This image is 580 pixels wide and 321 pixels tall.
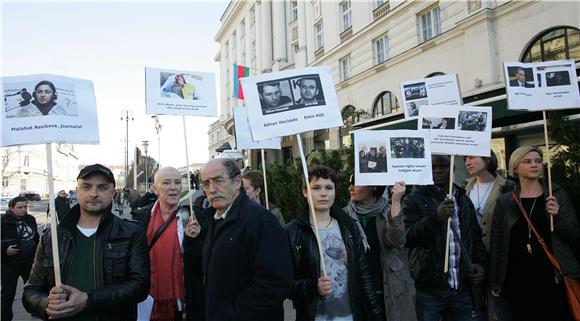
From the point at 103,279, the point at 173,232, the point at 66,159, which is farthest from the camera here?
the point at 66,159

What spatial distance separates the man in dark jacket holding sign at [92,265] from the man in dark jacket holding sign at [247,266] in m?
0.59

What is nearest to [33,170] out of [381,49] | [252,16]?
[252,16]

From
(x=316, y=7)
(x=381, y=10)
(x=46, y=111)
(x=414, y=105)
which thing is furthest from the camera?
(x=316, y=7)

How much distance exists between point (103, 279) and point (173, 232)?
951mm

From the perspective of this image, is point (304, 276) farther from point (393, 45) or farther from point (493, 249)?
point (393, 45)

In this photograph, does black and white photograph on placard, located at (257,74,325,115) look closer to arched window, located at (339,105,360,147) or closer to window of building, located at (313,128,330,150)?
arched window, located at (339,105,360,147)

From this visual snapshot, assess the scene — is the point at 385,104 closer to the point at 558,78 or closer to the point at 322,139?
the point at 322,139

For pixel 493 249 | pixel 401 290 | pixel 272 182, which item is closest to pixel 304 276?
pixel 401 290

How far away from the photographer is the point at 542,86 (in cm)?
406

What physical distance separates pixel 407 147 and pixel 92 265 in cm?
255

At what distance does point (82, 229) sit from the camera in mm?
2771

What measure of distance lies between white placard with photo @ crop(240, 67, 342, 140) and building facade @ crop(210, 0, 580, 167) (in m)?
4.60

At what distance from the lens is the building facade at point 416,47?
11.7m

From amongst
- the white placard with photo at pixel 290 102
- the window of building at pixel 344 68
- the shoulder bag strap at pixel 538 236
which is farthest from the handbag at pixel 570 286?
the window of building at pixel 344 68
